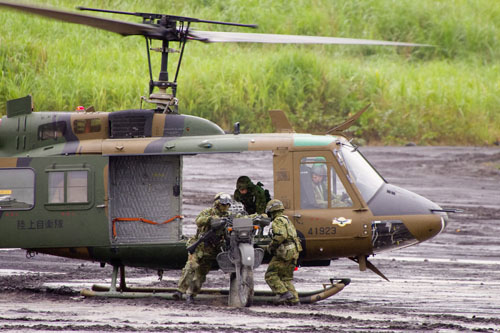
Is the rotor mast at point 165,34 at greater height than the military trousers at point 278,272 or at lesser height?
greater

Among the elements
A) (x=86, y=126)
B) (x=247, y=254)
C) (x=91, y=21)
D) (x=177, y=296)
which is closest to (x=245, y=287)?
(x=247, y=254)

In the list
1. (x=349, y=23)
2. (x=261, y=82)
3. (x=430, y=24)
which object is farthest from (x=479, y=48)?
(x=261, y=82)

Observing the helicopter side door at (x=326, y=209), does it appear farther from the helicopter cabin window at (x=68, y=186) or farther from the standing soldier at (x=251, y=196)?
the helicopter cabin window at (x=68, y=186)

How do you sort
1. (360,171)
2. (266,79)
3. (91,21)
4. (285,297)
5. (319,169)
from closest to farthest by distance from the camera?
(91,21) → (285,297) → (319,169) → (360,171) → (266,79)

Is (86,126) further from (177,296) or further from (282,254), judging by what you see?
(282,254)

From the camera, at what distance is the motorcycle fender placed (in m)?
10.8

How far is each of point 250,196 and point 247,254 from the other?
3.96 ft

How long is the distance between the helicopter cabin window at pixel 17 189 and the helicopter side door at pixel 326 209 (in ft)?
11.3

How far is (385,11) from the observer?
3469cm

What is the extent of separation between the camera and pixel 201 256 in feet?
36.8

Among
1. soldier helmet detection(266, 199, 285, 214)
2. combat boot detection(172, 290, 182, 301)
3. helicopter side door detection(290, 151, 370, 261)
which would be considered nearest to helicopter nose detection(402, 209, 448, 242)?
helicopter side door detection(290, 151, 370, 261)

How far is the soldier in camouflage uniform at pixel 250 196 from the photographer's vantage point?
11.7 meters

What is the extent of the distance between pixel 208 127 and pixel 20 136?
255 cm

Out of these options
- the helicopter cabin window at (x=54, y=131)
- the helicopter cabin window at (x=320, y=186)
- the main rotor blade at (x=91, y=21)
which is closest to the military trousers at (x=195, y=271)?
the helicopter cabin window at (x=320, y=186)
